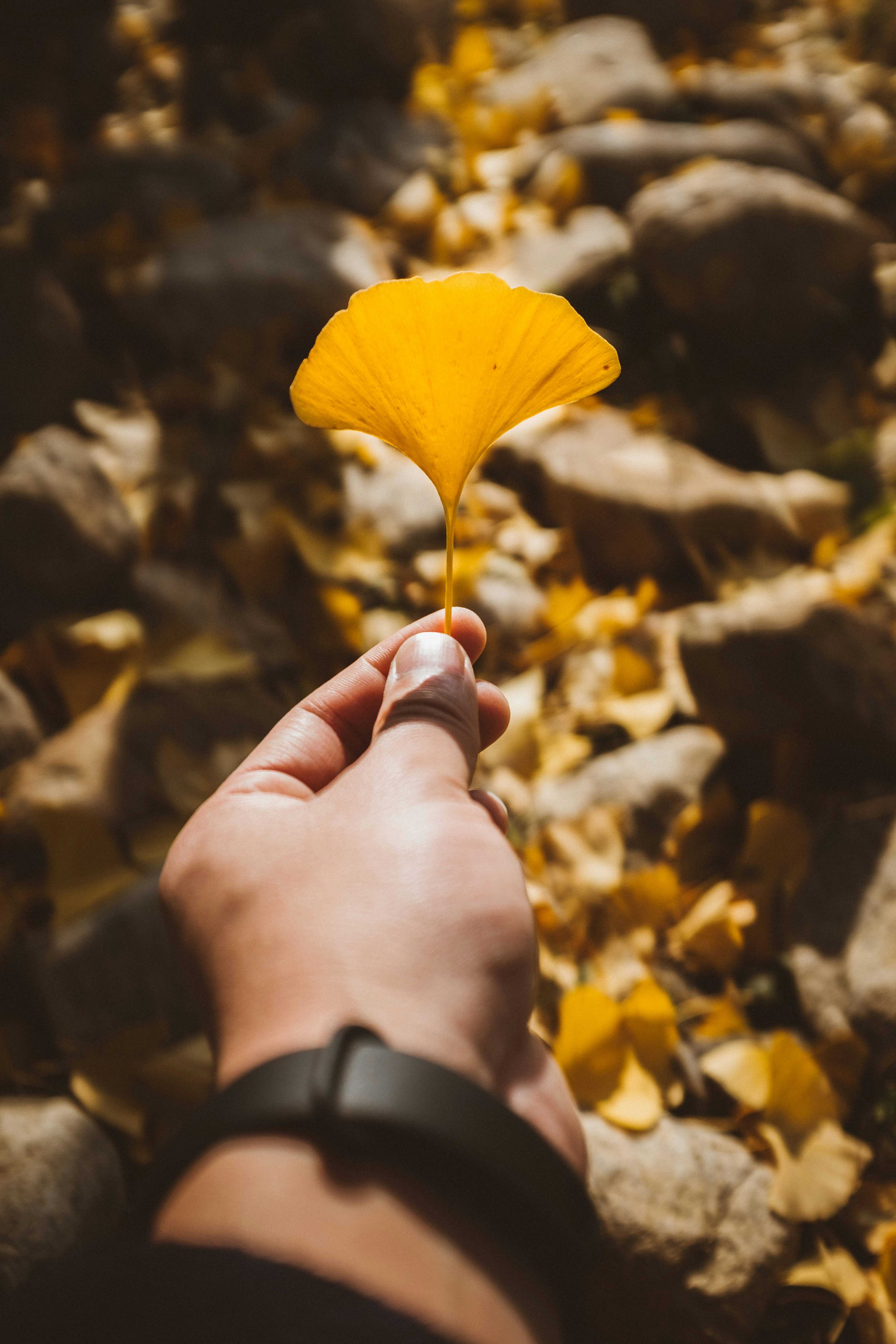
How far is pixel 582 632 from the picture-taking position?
1.67 m

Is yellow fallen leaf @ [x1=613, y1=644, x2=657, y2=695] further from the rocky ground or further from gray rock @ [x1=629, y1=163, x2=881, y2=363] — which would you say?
gray rock @ [x1=629, y1=163, x2=881, y2=363]

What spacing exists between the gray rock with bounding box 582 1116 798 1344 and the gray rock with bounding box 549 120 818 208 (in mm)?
2429

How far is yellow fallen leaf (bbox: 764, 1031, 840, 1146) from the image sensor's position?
1.07m

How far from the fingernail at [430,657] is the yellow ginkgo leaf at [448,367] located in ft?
0.29

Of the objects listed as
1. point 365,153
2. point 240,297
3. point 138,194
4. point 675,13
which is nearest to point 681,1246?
point 240,297

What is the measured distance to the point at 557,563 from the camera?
180cm

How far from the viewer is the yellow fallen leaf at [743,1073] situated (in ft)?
3.56

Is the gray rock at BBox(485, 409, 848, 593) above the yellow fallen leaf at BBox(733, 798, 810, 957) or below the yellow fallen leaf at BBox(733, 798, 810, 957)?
above

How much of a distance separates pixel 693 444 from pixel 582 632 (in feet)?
2.07

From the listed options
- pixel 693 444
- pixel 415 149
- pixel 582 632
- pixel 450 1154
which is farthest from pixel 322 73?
pixel 450 1154

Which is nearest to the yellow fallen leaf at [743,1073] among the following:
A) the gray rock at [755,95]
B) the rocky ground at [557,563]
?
the rocky ground at [557,563]

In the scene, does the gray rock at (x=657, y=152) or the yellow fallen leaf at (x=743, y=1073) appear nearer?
the yellow fallen leaf at (x=743, y=1073)

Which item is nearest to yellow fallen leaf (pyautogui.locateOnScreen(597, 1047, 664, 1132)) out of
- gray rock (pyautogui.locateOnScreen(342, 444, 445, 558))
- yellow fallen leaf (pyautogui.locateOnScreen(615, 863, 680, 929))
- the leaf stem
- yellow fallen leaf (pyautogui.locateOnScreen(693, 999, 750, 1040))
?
yellow fallen leaf (pyautogui.locateOnScreen(693, 999, 750, 1040))

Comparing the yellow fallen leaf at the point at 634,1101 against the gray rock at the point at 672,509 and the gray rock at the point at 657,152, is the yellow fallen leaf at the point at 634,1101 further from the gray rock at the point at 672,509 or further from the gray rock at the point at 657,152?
the gray rock at the point at 657,152
